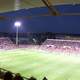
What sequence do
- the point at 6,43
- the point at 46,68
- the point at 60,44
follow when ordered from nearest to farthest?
the point at 46,68, the point at 60,44, the point at 6,43

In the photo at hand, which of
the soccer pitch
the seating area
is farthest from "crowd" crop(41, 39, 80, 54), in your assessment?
the soccer pitch

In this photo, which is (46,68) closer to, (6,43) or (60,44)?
(60,44)

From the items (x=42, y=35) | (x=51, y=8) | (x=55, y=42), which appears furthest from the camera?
(x=42, y=35)

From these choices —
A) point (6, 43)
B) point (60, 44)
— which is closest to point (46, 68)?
point (60, 44)

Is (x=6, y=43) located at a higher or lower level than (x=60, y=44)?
higher

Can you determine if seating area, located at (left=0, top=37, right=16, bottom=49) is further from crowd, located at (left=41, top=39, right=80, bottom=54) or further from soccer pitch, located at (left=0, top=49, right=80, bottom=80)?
soccer pitch, located at (left=0, top=49, right=80, bottom=80)

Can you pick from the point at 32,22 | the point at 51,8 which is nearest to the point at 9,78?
the point at 51,8

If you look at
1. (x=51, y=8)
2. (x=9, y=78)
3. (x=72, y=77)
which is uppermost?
(x=51, y=8)

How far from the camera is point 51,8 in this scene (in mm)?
A: 7223

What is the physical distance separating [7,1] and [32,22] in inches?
1095

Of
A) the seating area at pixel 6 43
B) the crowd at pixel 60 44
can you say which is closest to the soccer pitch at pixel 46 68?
the crowd at pixel 60 44

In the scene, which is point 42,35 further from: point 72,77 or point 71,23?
point 72,77

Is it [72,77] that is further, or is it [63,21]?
[63,21]

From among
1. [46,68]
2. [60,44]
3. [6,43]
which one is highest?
[6,43]
